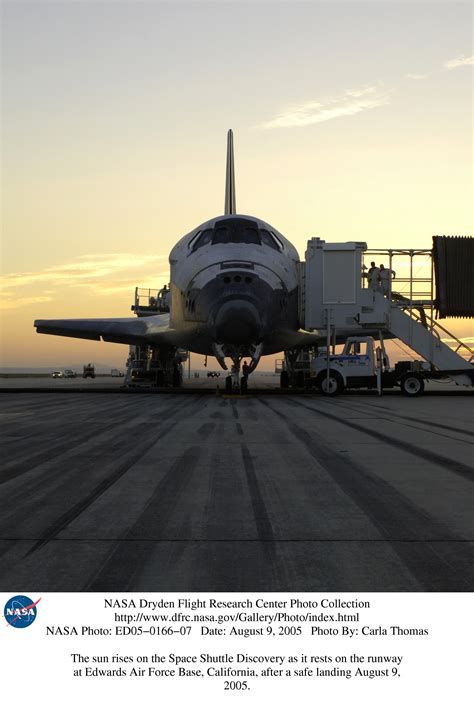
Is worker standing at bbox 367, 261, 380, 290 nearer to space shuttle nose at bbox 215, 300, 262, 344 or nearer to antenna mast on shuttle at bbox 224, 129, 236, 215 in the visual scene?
space shuttle nose at bbox 215, 300, 262, 344

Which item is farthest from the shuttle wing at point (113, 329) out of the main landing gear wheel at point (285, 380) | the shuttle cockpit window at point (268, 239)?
the main landing gear wheel at point (285, 380)

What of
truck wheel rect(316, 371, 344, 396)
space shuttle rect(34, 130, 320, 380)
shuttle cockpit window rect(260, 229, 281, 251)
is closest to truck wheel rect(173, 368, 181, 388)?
space shuttle rect(34, 130, 320, 380)

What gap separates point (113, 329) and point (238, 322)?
32.5ft

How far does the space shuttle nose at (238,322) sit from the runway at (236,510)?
320 inches

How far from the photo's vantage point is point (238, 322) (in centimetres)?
1848

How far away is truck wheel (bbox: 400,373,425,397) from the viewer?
22641 millimetres

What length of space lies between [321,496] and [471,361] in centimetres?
1999

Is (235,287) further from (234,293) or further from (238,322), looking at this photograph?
(238,322)

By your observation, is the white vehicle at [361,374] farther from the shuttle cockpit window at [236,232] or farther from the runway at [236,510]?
the runway at [236,510]

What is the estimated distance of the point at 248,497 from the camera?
5.70m
